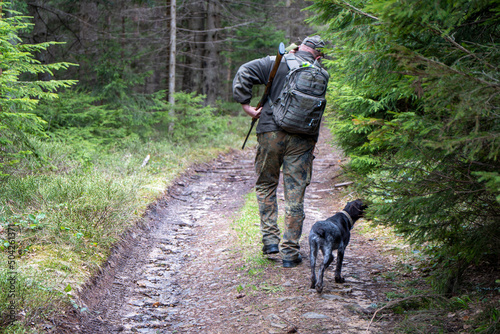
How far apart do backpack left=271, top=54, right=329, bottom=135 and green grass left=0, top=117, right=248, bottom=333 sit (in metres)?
2.76

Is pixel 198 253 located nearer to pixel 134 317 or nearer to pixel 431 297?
pixel 134 317

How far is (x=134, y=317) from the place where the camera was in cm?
369

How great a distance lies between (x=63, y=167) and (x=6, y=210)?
2597 mm

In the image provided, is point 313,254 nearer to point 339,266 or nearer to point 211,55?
point 339,266

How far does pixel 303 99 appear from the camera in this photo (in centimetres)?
407

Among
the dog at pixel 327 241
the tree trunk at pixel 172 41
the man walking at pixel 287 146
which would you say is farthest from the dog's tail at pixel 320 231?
the tree trunk at pixel 172 41

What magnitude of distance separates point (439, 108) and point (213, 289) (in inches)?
121

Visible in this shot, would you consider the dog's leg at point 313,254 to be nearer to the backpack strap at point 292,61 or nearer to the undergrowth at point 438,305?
the undergrowth at point 438,305

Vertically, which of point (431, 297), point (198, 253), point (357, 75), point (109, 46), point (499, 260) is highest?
point (109, 46)

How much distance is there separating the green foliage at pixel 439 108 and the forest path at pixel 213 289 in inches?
39.4

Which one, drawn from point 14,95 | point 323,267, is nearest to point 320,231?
point 323,267

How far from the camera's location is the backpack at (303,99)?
409 centimetres

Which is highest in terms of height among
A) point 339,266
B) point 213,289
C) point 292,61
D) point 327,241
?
point 292,61

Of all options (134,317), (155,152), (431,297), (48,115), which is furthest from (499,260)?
(48,115)
